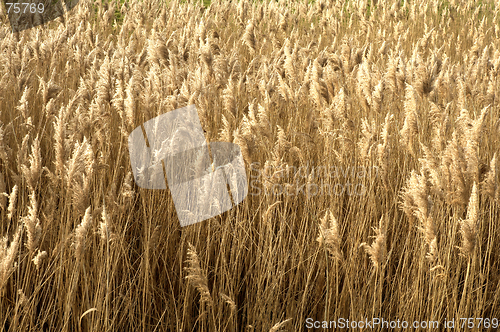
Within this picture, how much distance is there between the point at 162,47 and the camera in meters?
2.97

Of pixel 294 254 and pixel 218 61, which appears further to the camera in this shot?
pixel 218 61

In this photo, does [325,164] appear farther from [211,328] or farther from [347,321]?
[211,328]

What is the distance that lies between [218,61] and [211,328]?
1918 mm

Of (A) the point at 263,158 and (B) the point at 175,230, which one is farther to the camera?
(A) the point at 263,158

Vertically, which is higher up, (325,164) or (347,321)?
(325,164)

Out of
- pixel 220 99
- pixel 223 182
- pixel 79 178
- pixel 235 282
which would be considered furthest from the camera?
pixel 220 99

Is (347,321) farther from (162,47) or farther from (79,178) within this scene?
(162,47)

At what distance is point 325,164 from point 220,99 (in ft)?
3.59

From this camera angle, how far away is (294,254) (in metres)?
1.94

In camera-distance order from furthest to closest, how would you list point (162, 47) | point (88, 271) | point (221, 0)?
point (221, 0)
point (162, 47)
point (88, 271)

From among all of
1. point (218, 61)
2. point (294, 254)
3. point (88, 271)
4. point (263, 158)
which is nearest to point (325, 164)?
point (263, 158)

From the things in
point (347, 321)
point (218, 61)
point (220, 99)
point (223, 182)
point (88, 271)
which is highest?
point (218, 61)

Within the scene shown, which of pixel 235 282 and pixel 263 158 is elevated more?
pixel 263 158

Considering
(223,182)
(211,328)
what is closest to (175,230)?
(223,182)
